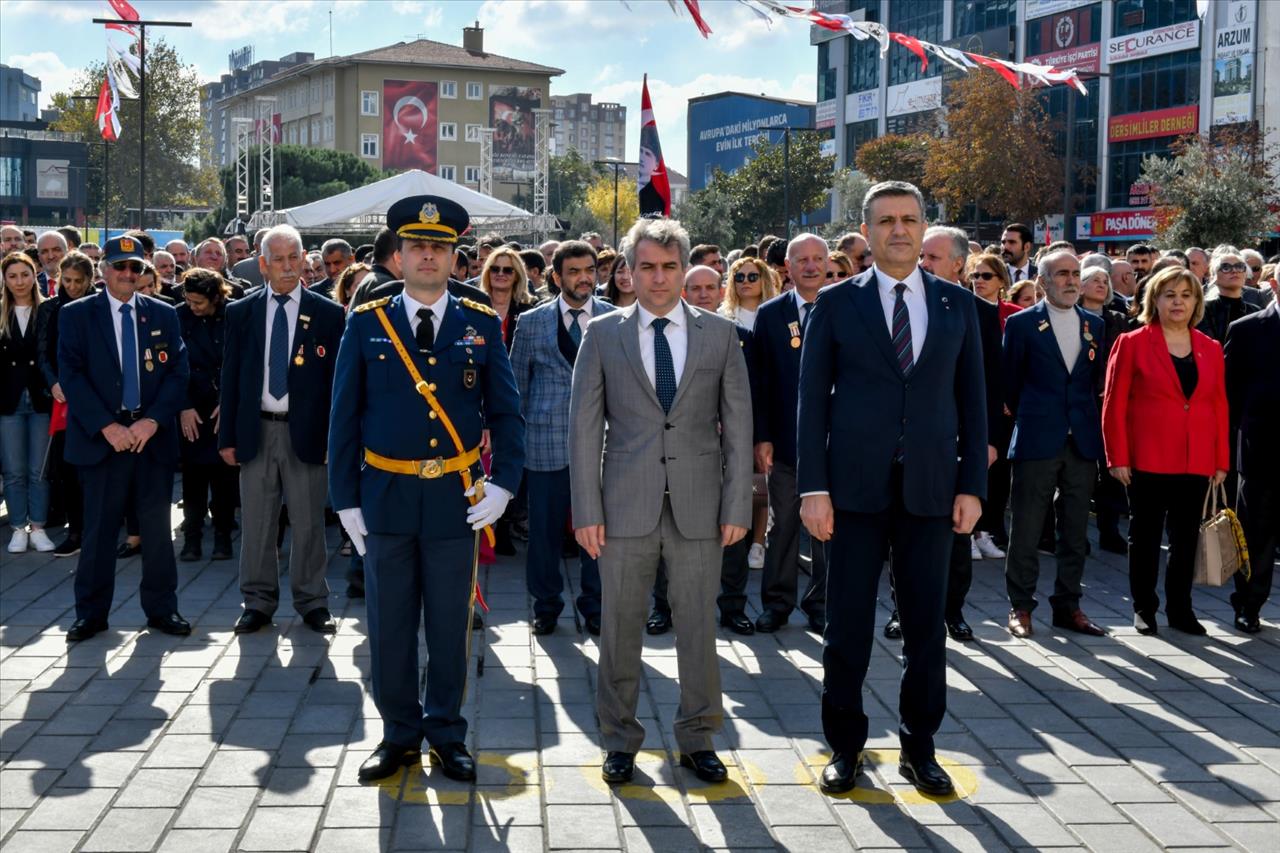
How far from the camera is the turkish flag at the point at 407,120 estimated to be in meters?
114

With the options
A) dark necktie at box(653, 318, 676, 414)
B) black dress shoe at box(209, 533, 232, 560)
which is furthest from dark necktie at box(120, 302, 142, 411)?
dark necktie at box(653, 318, 676, 414)

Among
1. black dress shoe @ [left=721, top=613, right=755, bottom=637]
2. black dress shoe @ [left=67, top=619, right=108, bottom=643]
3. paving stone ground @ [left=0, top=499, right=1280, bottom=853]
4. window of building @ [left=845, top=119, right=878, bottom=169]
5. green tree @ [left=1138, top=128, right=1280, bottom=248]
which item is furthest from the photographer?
window of building @ [left=845, top=119, right=878, bottom=169]

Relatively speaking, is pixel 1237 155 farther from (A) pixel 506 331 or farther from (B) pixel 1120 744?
(B) pixel 1120 744

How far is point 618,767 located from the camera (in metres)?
5.72

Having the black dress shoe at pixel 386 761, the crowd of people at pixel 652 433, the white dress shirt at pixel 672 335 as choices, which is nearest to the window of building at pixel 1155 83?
the crowd of people at pixel 652 433

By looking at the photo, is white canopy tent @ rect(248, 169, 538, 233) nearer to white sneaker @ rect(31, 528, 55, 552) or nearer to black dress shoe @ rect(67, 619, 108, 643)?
white sneaker @ rect(31, 528, 55, 552)

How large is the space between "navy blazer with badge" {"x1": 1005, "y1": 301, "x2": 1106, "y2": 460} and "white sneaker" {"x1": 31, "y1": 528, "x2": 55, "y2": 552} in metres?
6.80

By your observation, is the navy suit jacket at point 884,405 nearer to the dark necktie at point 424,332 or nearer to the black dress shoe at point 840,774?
the black dress shoe at point 840,774

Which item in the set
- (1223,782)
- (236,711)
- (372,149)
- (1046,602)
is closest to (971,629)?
(1046,602)

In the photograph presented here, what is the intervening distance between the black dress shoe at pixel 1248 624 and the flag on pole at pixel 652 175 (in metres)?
5.28

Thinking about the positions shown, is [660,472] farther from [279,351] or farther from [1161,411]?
[1161,411]

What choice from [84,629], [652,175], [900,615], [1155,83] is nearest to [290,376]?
[84,629]

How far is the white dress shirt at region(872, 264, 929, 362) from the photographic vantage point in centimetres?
562

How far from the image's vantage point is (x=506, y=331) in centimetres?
1014
